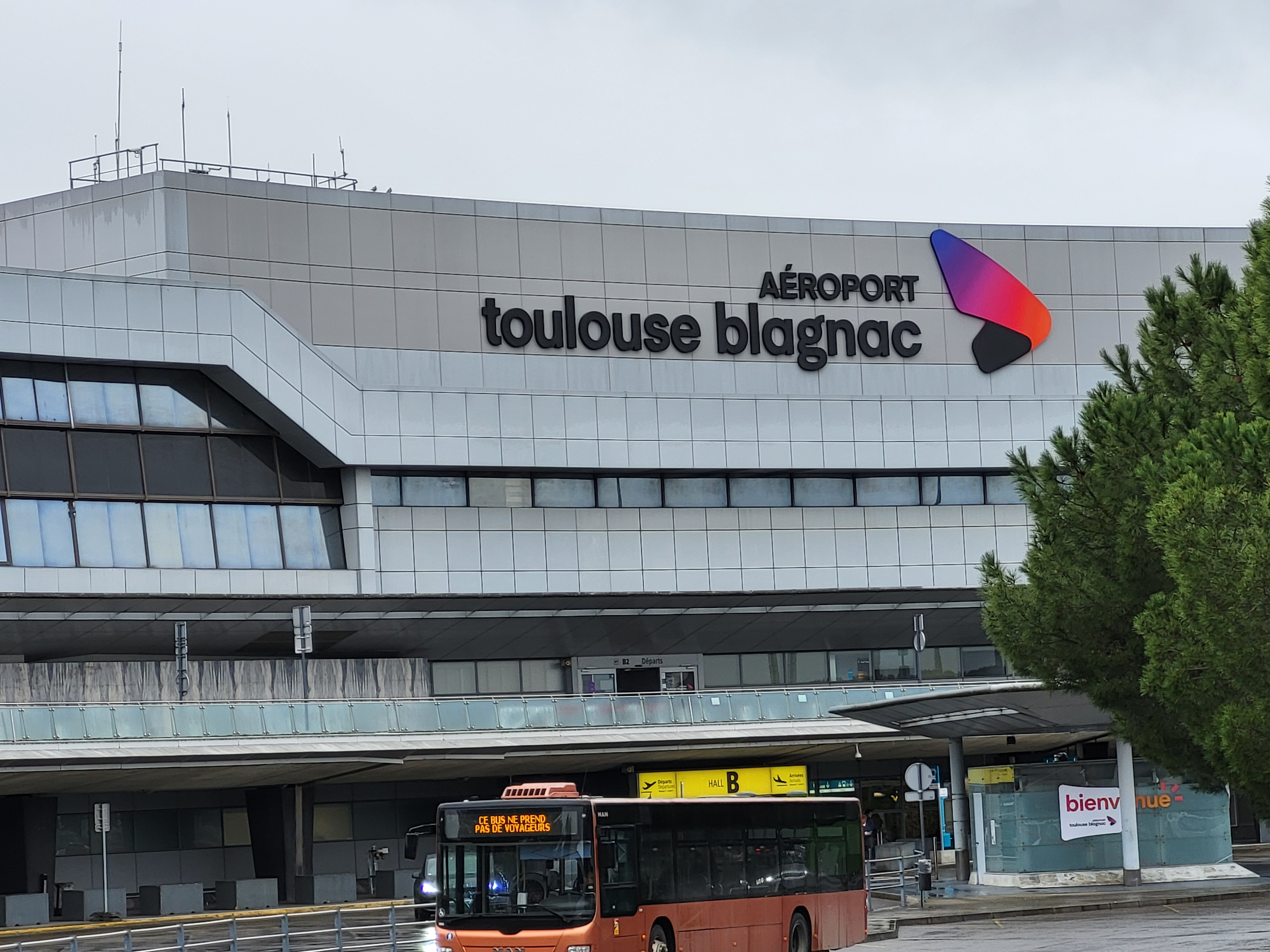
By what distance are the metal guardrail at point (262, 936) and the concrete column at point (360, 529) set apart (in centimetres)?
940

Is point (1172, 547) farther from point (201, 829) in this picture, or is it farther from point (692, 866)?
point (201, 829)

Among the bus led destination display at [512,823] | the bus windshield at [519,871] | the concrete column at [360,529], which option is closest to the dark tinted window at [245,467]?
the concrete column at [360,529]

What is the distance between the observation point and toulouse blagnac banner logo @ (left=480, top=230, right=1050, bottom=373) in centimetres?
5375

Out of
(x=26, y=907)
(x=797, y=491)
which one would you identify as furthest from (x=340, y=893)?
(x=797, y=491)

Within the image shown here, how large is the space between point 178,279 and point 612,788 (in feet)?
60.0

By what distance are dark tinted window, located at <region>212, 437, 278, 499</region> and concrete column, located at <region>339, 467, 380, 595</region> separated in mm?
1949

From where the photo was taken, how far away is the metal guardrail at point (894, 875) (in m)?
39.0

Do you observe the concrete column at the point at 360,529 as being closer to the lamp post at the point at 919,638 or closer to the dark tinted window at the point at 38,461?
the dark tinted window at the point at 38,461

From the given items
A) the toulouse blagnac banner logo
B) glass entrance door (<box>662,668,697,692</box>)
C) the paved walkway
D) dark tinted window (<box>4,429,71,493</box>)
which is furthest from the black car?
the toulouse blagnac banner logo

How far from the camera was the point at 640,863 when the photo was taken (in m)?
24.8

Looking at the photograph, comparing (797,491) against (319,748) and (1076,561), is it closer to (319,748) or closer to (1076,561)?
(319,748)

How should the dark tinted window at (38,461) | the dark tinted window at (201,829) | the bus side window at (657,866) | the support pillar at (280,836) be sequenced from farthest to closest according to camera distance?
the dark tinted window at (201,829) < the support pillar at (280,836) < the dark tinted window at (38,461) < the bus side window at (657,866)

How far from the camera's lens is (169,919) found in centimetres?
4212

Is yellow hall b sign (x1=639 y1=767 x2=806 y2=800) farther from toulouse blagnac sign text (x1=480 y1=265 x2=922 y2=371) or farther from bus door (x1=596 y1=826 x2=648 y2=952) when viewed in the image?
bus door (x1=596 y1=826 x2=648 y2=952)
